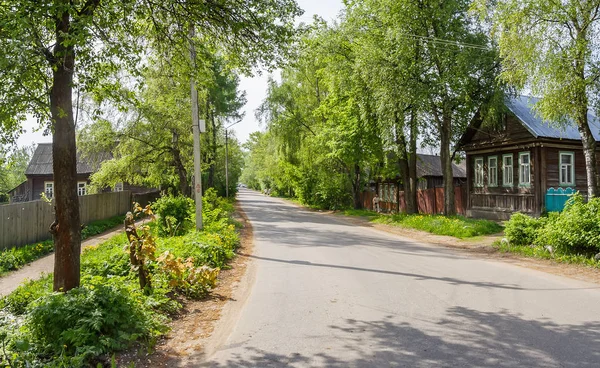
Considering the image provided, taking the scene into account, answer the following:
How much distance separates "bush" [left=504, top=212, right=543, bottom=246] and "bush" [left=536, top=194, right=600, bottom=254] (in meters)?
1.17

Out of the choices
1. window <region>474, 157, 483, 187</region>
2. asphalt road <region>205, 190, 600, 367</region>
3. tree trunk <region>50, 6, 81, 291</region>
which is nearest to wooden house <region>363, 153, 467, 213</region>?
window <region>474, 157, 483, 187</region>

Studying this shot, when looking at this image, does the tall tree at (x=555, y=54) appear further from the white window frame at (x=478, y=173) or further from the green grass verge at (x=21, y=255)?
the green grass verge at (x=21, y=255)

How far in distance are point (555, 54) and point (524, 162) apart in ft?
32.6

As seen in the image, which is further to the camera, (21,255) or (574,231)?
(21,255)

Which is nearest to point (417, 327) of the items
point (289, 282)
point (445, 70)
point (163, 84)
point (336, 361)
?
point (336, 361)

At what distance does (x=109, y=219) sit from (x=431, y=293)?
22.9 meters

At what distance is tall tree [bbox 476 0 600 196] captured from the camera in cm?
1324

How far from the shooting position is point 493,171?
24.5 metres

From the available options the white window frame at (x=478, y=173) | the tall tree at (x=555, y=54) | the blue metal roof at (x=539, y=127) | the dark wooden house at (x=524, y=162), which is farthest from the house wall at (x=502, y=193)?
the tall tree at (x=555, y=54)

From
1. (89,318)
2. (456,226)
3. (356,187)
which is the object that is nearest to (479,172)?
(456,226)

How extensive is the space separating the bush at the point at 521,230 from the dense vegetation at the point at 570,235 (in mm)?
29

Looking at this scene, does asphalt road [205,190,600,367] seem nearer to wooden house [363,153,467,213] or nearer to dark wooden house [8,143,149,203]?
wooden house [363,153,467,213]

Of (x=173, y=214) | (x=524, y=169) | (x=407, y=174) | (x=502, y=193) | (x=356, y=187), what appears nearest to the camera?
(x=173, y=214)

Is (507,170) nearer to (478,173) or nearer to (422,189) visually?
(478,173)
